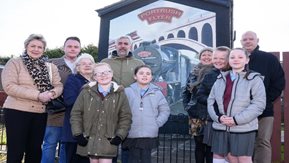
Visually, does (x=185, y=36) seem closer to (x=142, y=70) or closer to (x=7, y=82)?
(x=142, y=70)

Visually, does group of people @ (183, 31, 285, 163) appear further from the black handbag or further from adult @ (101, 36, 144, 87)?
the black handbag

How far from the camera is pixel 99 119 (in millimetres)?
3924

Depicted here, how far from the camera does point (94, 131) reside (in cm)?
391

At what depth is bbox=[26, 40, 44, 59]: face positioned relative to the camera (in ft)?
14.2

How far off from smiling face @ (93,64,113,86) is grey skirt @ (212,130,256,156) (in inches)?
55.6

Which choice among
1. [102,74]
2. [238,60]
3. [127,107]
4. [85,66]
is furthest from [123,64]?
[238,60]

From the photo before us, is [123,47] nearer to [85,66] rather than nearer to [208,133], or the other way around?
[85,66]

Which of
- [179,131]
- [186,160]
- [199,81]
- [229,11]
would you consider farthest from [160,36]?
[199,81]

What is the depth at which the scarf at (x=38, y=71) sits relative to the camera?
4289mm

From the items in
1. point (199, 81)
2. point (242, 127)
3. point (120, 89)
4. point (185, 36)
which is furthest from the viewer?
point (185, 36)

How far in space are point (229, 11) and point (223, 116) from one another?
3932mm

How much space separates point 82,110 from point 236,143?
174 cm

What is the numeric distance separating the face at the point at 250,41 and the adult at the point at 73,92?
81.9 inches

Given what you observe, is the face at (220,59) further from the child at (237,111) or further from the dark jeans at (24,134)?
the dark jeans at (24,134)
